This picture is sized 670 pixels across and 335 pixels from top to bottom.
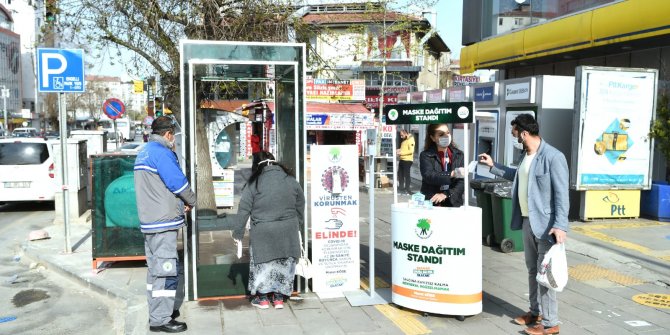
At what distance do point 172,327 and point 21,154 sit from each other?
10.7m

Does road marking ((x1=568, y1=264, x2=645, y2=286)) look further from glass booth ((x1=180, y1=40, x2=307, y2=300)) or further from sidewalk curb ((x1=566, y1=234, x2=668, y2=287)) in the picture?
glass booth ((x1=180, y1=40, x2=307, y2=300))

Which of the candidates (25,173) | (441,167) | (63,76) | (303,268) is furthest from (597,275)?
(25,173)

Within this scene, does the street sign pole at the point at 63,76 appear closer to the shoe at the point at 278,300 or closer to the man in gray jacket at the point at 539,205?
the shoe at the point at 278,300

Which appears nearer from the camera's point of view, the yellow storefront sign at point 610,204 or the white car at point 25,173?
the yellow storefront sign at point 610,204

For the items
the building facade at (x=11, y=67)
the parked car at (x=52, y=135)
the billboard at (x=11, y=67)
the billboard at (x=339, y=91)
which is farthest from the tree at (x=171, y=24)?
the billboard at (x=11, y=67)

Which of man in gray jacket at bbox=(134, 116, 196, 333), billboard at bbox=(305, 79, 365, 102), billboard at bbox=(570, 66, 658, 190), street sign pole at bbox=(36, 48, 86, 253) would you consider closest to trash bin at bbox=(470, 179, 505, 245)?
billboard at bbox=(570, 66, 658, 190)

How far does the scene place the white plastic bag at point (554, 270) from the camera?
462 centimetres

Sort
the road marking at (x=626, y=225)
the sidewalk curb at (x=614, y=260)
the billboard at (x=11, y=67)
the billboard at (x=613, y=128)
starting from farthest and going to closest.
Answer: the billboard at (x=11, y=67) → the billboard at (x=613, y=128) → the road marking at (x=626, y=225) → the sidewalk curb at (x=614, y=260)

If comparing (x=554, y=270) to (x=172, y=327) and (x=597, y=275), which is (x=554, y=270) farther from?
(x=172, y=327)

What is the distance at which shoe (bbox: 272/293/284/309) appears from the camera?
18.7 ft

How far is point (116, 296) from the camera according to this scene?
6.50 metres

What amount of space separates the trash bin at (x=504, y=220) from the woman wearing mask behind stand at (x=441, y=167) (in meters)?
2.48

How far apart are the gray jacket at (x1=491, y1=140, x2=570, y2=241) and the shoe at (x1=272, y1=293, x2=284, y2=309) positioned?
2.56 metres

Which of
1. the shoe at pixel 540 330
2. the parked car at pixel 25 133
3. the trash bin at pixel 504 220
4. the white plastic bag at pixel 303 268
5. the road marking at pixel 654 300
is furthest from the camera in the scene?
the parked car at pixel 25 133
